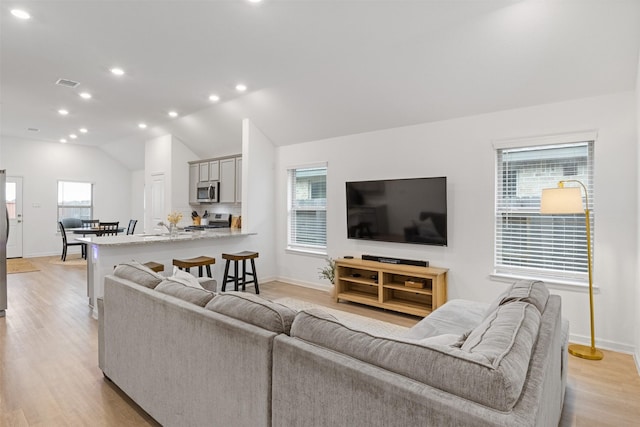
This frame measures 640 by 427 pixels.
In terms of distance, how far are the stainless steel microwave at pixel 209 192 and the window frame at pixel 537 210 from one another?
5176mm

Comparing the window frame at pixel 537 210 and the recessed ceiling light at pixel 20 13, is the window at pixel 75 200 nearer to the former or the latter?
the recessed ceiling light at pixel 20 13

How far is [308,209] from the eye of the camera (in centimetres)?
584

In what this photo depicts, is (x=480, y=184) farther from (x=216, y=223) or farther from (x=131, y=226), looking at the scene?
(x=131, y=226)

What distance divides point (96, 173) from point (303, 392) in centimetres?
1054

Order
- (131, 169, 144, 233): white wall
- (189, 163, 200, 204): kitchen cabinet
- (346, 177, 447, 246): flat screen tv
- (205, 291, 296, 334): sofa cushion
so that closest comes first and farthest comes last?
(205, 291, 296, 334): sofa cushion, (346, 177, 447, 246): flat screen tv, (189, 163, 200, 204): kitchen cabinet, (131, 169, 144, 233): white wall

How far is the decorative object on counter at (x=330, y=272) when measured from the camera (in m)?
4.98

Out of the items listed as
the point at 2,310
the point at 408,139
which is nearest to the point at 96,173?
the point at 2,310

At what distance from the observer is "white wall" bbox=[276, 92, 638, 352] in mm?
3221

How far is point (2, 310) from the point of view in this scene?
4.16m

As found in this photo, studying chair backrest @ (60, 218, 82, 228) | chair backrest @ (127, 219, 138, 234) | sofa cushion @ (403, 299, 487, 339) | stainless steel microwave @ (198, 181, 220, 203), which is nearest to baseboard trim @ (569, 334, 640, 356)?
sofa cushion @ (403, 299, 487, 339)

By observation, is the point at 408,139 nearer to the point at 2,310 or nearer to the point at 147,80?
the point at 147,80

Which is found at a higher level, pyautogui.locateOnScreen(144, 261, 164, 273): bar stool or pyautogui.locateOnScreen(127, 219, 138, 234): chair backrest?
pyautogui.locateOnScreen(127, 219, 138, 234): chair backrest

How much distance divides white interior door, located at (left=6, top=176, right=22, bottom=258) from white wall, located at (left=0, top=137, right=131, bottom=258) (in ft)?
0.32

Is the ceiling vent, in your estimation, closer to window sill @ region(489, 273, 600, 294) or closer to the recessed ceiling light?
the recessed ceiling light
